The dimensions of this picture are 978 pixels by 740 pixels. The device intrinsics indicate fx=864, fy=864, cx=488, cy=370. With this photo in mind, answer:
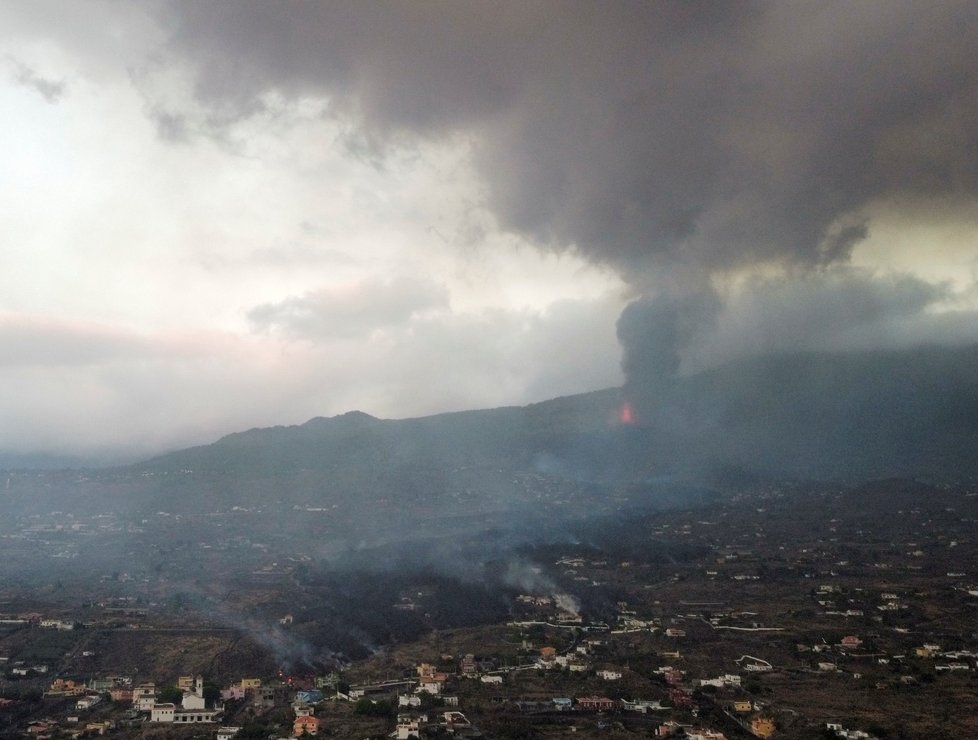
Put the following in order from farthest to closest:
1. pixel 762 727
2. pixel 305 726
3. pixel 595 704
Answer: pixel 595 704 < pixel 305 726 < pixel 762 727

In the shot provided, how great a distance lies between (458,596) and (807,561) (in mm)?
55877

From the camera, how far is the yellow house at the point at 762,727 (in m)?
54.3

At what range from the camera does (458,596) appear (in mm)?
106938

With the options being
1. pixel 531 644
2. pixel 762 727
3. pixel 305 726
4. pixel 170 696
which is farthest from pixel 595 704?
pixel 170 696

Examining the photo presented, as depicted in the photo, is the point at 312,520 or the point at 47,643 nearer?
the point at 47,643

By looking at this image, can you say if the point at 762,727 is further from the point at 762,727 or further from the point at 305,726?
the point at 305,726

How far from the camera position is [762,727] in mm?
55062

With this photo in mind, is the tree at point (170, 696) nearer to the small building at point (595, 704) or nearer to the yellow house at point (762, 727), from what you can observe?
the small building at point (595, 704)

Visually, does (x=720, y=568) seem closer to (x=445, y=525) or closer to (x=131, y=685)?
(x=445, y=525)

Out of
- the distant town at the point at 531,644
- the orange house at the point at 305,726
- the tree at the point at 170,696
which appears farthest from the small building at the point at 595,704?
the tree at the point at 170,696

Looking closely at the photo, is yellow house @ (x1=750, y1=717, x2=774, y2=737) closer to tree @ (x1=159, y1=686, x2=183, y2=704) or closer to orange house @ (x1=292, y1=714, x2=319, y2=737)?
orange house @ (x1=292, y1=714, x2=319, y2=737)

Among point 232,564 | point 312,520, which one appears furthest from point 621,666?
point 312,520

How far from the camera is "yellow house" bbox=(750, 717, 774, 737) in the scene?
54.3m

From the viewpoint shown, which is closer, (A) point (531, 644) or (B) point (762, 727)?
(B) point (762, 727)
